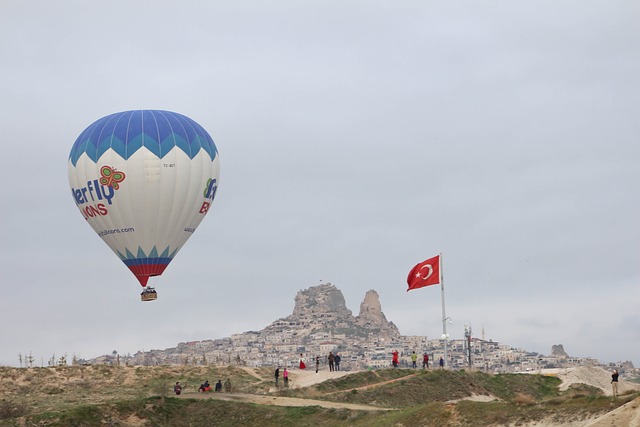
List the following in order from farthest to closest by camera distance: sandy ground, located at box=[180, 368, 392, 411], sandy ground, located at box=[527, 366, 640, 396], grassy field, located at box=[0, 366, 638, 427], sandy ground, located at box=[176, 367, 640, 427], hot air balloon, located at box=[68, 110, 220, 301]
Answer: sandy ground, located at box=[527, 366, 640, 396]
hot air balloon, located at box=[68, 110, 220, 301]
sandy ground, located at box=[180, 368, 392, 411]
grassy field, located at box=[0, 366, 638, 427]
sandy ground, located at box=[176, 367, 640, 427]

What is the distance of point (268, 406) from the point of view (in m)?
58.1

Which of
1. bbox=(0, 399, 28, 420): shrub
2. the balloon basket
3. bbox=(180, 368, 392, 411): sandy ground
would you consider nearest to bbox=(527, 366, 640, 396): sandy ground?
bbox=(180, 368, 392, 411): sandy ground

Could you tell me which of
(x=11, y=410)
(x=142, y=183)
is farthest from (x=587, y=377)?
(x=11, y=410)

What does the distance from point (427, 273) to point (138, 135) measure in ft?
69.6

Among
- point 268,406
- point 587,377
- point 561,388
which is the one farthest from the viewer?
point 587,377

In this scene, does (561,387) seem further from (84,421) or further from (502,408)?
(84,421)

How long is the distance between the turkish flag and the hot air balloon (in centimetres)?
1534

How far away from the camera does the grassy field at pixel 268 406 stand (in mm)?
49906

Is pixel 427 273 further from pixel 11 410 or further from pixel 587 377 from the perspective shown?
pixel 11 410

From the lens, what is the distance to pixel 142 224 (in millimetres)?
68562

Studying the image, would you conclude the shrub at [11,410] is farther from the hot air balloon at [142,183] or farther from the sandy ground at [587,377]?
the sandy ground at [587,377]

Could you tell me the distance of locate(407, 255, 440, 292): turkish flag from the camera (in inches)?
2827

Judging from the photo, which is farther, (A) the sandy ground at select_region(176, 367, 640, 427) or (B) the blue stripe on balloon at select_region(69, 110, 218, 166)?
(B) the blue stripe on balloon at select_region(69, 110, 218, 166)

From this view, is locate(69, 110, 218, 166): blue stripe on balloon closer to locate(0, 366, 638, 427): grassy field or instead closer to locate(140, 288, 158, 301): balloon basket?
locate(140, 288, 158, 301): balloon basket
